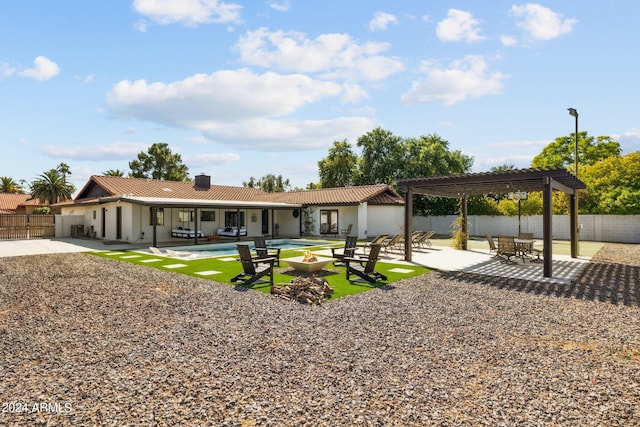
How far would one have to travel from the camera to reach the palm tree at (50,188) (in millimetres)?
45938

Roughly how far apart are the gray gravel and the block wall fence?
694 inches

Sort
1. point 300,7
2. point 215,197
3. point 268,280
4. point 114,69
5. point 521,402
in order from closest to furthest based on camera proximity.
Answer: point 521,402, point 268,280, point 300,7, point 114,69, point 215,197

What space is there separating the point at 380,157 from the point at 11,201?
157 feet

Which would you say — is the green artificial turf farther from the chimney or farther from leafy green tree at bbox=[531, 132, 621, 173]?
leafy green tree at bbox=[531, 132, 621, 173]

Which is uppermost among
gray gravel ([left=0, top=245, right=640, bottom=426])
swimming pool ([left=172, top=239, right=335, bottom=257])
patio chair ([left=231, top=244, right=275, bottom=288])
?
patio chair ([left=231, top=244, right=275, bottom=288])

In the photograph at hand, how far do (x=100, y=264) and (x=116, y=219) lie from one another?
434 inches

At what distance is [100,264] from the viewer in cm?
1248

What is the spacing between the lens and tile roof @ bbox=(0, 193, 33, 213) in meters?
45.3

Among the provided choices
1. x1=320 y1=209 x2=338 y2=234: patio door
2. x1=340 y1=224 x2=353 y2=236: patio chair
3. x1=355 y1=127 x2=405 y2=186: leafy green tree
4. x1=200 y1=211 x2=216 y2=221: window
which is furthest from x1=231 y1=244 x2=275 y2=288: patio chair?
x1=355 y1=127 x2=405 y2=186: leafy green tree

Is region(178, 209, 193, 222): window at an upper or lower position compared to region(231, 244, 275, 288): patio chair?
upper

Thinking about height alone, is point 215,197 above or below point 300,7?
below

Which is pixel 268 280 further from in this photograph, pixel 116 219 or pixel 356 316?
pixel 116 219

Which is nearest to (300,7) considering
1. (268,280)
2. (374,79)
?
(374,79)

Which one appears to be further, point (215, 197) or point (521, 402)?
point (215, 197)
